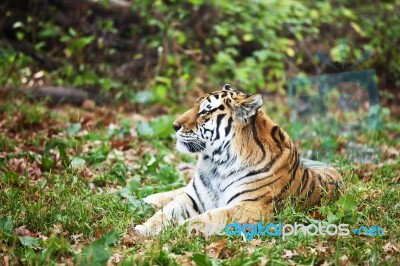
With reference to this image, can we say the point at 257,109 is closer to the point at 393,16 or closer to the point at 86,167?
the point at 86,167

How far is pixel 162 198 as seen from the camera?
4555 mm

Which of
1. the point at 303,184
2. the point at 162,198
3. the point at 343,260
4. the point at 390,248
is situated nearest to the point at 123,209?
the point at 162,198

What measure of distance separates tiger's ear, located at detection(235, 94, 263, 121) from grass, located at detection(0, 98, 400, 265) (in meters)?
0.78

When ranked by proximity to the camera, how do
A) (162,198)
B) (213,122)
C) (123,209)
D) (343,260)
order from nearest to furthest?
(343,260) → (213,122) → (123,209) → (162,198)

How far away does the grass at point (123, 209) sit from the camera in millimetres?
3307

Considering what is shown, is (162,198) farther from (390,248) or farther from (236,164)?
(390,248)

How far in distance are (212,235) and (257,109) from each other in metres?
1.10

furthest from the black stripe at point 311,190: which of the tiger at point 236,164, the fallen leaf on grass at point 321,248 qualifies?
the fallen leaf on grass at point 321,248

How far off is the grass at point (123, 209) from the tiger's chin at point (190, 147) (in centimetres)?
59

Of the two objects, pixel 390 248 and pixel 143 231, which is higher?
pixel 390 248

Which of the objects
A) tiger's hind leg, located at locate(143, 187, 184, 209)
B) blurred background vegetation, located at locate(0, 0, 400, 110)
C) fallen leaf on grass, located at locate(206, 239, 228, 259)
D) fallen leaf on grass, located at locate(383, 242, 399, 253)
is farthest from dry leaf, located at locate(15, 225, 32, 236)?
blurred background vegetation, located at locate(0, 0, 400, 110)

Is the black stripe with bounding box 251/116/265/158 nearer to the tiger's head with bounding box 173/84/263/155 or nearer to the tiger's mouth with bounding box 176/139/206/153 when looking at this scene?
the tiger's head with bounding box 173/84/263/155

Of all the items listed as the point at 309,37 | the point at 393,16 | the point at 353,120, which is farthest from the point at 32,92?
the point at 393,16

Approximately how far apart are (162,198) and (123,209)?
392 millimetres
